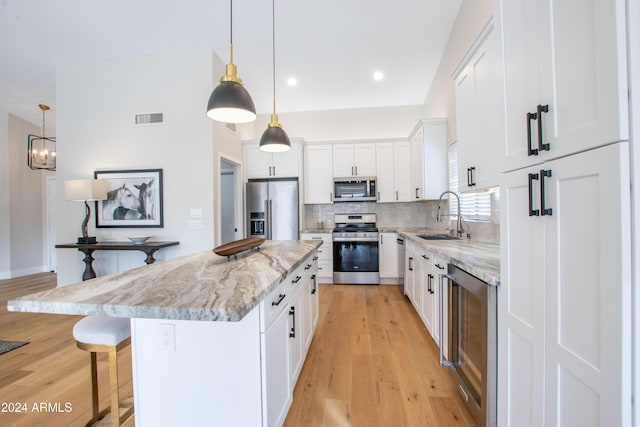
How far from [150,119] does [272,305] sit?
364 centimetres

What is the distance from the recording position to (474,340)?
1.45 metres

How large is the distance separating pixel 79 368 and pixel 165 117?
118 inches

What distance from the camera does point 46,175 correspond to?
5633 mm

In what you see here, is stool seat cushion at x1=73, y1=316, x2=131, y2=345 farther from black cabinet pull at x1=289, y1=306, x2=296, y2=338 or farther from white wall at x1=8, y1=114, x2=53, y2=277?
white wall at x1=8, y1=114, x2=53, y2=277

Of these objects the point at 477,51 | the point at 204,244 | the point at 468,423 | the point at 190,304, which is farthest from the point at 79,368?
the point at 477,51

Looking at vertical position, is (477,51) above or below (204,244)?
above

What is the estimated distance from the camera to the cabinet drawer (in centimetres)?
112

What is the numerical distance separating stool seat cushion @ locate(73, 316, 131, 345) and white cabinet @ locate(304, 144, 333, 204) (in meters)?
3.53

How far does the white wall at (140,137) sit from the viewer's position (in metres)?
3.50

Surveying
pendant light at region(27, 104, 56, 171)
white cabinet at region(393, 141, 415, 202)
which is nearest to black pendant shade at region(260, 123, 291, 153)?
white cabinet at region(393, 141, 415, 202)

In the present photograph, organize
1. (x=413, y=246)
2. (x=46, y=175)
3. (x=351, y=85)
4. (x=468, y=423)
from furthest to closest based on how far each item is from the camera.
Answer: (x=46, y=175)
(x=351, y=85)
(x=413, y=246)
(x=468, y=423)

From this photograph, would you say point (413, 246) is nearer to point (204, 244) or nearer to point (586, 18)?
point (586, 18)

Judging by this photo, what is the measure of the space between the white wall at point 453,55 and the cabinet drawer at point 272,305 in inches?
107

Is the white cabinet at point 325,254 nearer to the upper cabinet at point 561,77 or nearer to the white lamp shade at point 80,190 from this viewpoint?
the white lamp shade at point 80,190
